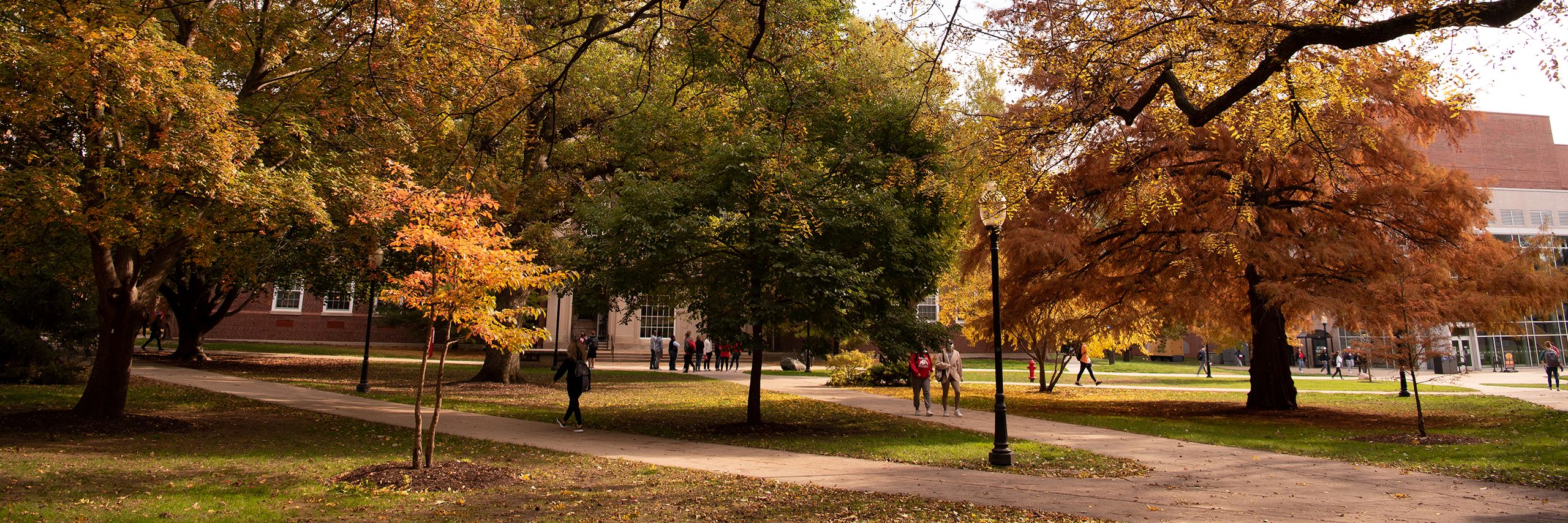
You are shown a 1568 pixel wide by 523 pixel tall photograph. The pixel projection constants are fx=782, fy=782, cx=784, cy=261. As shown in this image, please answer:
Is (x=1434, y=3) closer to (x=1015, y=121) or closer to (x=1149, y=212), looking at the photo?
(x=1015, y=121)

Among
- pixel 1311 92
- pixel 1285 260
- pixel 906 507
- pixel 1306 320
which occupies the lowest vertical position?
pixel 906 507

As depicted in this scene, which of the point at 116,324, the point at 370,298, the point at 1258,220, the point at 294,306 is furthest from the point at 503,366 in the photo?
the point at 294,306

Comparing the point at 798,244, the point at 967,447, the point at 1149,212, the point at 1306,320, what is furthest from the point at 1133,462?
the point at 1306,320

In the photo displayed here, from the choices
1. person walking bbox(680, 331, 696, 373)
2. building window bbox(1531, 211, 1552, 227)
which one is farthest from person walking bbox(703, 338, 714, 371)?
building window bbox(1531, 211, 1552, 227)

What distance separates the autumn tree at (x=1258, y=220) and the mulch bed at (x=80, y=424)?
14395 mm

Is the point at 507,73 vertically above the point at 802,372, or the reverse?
the point at 507,73

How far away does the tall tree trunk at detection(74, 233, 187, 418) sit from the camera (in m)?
10.6

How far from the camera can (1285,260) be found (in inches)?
599

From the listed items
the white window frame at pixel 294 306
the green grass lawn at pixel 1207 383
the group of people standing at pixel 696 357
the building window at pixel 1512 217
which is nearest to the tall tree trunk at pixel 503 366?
the group of people standing at pixel 696 357

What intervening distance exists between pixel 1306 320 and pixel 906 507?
15.1m

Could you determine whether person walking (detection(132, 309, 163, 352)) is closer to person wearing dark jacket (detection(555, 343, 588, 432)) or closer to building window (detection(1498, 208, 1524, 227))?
person wearing dark jacket (detection(555, 343, 588, 432))

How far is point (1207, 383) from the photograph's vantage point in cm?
3038

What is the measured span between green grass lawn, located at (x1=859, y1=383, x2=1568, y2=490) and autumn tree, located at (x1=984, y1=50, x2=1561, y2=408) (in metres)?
2.09

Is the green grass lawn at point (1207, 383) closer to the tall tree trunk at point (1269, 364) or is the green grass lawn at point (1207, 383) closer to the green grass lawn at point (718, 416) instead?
the tall tree trunk at point (1269, 364)
